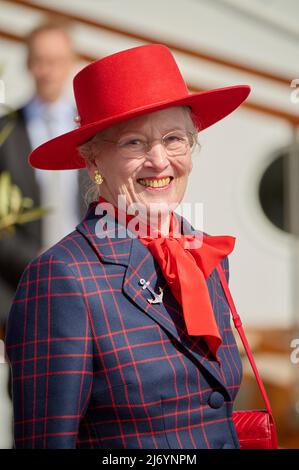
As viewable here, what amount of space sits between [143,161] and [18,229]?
228 centimetres

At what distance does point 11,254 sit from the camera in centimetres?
356

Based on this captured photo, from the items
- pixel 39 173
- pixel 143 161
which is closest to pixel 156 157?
pixel 143 161

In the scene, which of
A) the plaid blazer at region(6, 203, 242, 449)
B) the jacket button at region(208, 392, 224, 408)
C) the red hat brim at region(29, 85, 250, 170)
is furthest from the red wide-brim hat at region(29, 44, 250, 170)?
the jacket button at region(208, 392, 224, 408)

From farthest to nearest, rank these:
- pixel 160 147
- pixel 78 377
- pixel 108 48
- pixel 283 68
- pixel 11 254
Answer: pixel 283 68 < pixel 108 48 < pixel 11 254 < pixel 160 147 < pixel 78 377

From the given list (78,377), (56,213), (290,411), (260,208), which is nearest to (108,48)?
(56,213)

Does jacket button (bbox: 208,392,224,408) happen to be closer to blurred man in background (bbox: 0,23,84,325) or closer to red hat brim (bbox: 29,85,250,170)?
red hat brim (bbox: 29,85,250,170)

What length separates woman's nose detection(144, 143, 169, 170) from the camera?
1.43 meters

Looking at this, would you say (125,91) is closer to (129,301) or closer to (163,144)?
(163,144)

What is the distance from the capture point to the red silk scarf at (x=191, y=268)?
1406 millimetres

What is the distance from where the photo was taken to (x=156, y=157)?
1426 millimetres

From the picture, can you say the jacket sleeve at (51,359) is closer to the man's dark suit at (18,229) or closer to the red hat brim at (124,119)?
the red hat brim at (124,119)

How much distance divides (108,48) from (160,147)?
2.81 meters

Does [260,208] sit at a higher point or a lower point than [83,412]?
higher

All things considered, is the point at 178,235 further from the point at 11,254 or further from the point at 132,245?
the point at 11,254
